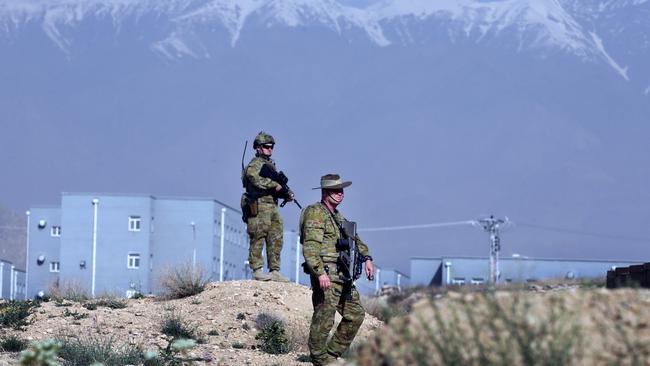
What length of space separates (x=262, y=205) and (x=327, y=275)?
6553mm

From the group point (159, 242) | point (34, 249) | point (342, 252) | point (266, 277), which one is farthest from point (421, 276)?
point (342, 252)

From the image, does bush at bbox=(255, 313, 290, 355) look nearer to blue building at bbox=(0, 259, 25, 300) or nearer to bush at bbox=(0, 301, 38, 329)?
bush at bbox=(0, 301, 38, 329)

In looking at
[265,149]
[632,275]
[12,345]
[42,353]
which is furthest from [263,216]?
[42,353]

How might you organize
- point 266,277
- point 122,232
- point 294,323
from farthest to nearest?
point 122,232 → point 266,277 → point 294,323

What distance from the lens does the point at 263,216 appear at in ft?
71.2

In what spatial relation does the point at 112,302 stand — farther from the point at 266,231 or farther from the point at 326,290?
the point at 326,290

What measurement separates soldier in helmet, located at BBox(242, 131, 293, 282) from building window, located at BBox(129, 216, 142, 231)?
8222cm

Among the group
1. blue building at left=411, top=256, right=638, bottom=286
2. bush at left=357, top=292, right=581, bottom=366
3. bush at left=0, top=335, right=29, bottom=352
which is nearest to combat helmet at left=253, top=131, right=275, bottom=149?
bush at left=0, top=335, right=29, bottom=352

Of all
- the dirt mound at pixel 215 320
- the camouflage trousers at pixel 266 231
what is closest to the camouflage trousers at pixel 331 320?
the dirt mound at pixel 215 320

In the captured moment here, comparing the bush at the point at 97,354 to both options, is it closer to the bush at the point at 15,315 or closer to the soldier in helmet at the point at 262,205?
the bush at the point at 15,315

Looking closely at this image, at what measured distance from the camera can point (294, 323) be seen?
67.4ft

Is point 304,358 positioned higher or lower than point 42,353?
lower

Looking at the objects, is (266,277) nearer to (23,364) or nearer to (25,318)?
(25,318)

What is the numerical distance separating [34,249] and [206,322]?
3679 inches
